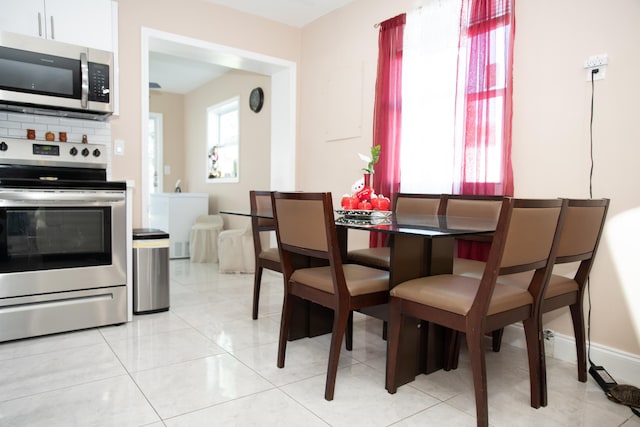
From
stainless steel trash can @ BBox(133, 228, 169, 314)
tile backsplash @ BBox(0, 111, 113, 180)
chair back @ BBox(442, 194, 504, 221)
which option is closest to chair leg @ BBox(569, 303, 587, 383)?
chair back @ BBox(442, 194, 504, 221)

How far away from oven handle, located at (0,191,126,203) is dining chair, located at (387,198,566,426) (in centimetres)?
189

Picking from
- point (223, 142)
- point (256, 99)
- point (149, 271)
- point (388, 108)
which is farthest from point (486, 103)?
point (223, 142)

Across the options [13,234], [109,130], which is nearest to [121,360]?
[13,234]

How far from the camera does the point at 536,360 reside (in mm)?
1771

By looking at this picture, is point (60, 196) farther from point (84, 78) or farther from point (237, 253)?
point (237, 253)

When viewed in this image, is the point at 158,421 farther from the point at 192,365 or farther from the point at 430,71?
the point at 430,71

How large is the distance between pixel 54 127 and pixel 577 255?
3347 millimetres

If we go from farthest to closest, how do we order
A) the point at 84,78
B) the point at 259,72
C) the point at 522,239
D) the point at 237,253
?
the point at 237,253, the point at 259,72, the point at 84,78, the point at 522,239

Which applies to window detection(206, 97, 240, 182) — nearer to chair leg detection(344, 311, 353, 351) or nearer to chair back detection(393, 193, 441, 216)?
chair back detection(393, 193, 441, 216)

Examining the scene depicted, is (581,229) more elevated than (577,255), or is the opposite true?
(581,229)

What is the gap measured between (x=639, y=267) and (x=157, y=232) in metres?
2.91

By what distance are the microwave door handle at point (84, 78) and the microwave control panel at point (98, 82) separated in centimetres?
3

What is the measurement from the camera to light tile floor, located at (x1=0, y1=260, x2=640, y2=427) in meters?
1.71

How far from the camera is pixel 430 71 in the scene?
303 cm
